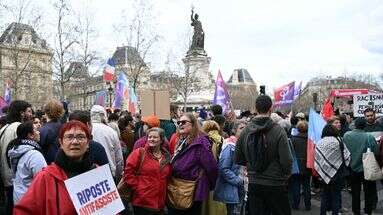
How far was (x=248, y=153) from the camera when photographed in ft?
19.8

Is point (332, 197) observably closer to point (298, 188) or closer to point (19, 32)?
point (298, 188)

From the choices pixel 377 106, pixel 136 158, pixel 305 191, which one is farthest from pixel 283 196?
pixel 377 106

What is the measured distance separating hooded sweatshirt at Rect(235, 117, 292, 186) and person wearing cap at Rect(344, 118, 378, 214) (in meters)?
3.99

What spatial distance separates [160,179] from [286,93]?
11122 millimetres

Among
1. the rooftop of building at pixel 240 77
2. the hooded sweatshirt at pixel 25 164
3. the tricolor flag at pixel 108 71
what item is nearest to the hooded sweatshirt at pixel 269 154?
the hooded sweatshirt at pixel 25 164

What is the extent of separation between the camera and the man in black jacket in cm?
587

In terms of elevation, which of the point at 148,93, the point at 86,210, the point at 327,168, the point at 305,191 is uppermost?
the point at 148,93

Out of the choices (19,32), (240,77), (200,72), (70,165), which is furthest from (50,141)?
(240,77)

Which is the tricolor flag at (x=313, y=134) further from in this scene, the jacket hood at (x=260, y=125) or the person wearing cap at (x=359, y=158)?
the jacket hood at (x=260, y=125)

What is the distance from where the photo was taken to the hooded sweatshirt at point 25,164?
213 inches

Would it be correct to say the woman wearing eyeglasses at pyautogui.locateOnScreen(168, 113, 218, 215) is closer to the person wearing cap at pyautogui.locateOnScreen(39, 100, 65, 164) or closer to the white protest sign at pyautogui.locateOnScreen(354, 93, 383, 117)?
the person wearing cap at pyautogui.locateOnScreen(39, 100, 65, 164)

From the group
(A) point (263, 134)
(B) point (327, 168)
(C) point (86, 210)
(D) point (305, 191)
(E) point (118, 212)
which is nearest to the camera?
(C) point (86, 210)

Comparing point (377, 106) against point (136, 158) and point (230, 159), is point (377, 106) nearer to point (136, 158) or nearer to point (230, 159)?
point (230, 159)

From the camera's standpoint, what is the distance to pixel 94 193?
11.7 ft
